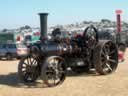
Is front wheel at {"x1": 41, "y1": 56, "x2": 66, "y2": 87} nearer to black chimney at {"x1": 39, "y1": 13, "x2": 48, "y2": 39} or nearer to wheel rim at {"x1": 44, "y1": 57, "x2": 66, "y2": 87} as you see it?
wheel rim at {"x1": 44, "y1": 57, "x2": 66, "y2": 87}

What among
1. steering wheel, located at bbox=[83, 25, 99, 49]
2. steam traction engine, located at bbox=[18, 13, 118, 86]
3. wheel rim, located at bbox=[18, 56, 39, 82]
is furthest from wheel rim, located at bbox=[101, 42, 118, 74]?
wheel rim, located at bbox=[18, 56, 39, 82]

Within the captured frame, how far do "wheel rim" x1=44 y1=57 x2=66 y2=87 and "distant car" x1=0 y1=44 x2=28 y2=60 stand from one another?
16.0 metres

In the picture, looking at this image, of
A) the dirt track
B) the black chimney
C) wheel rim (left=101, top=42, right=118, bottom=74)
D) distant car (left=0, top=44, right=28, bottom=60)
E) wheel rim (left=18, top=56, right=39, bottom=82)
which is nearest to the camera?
the dirt track

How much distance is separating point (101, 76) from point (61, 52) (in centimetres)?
196

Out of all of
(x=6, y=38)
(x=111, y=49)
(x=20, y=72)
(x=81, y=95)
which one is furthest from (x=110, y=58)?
(x=6, y=38)

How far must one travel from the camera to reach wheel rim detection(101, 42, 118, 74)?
14.8m

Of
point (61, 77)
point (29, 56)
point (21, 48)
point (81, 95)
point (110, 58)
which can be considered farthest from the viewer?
point (21, 48)

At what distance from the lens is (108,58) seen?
15062mm

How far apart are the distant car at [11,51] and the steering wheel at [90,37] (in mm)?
14228

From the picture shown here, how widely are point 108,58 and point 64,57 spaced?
200 cm

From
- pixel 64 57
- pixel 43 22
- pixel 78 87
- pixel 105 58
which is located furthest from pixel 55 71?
pixel 43 22

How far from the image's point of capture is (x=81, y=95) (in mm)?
10539

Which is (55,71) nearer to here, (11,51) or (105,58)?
(105,58)

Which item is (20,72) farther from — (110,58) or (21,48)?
(21,48)
